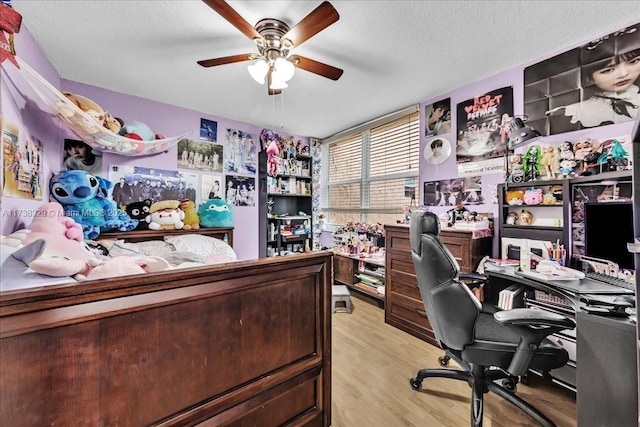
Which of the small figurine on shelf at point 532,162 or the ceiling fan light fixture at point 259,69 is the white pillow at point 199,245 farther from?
the small figurine on shelf at point 532,162

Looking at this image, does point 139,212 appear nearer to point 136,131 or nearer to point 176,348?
point 136,131

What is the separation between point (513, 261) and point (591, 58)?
62.2 inches

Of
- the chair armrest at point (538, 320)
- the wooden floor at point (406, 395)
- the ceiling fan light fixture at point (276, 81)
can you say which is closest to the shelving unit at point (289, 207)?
the ceiling fan light fixture at point (276, 81)

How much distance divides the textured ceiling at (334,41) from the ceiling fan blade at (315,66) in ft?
0.73

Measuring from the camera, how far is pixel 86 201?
226cm

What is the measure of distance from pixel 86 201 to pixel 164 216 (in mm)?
653

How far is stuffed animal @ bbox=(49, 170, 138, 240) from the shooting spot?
2.14 m

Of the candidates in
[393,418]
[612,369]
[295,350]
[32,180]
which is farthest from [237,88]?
[612,369]

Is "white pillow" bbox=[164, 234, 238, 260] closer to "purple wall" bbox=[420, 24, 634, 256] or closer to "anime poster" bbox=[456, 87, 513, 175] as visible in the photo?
"purple wall" bbox=[420, 24, 634, 256]

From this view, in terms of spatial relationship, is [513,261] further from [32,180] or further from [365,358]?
[32,180]

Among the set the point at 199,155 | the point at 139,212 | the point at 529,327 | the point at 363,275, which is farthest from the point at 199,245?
the point at 529,327

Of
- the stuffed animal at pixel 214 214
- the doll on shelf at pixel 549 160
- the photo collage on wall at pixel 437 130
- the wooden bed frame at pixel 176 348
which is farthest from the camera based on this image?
the stuffed animal at pixel 214 214

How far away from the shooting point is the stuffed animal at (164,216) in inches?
109

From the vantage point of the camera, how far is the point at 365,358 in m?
2.12
